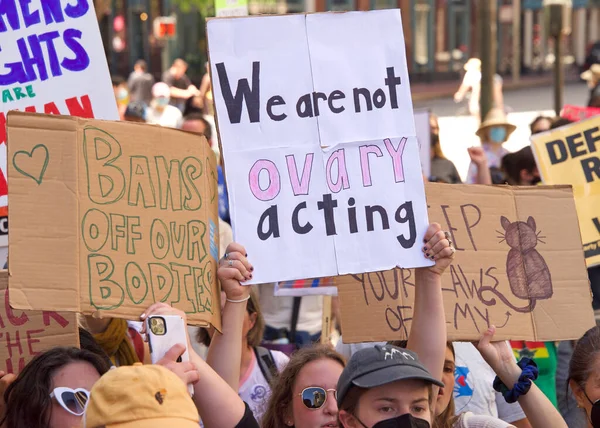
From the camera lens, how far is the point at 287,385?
419 cm

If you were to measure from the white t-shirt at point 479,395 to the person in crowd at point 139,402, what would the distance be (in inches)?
87.0

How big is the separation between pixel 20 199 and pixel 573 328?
2.12 m

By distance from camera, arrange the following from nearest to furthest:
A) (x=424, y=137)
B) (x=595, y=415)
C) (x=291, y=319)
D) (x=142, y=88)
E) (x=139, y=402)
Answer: (x=139, y=402) → (x=595, y=415) → (x=291, y=319) → (x=424, y=137) → (x=142, y=88)

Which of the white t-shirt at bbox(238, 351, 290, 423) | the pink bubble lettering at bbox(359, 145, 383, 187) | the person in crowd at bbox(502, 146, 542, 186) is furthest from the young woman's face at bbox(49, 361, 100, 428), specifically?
the person in crowd at bbox(502, 146, 542, 186)

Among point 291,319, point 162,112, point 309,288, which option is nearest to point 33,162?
point 309,288

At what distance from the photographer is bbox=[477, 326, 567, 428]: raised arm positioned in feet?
12.9

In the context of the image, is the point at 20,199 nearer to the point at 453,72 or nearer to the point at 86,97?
the point at 86,97

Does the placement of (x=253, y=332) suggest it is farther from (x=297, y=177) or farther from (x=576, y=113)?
(x=576, y=113)

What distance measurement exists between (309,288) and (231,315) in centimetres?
201

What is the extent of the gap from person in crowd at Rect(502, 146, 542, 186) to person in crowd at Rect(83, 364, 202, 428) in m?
4.93

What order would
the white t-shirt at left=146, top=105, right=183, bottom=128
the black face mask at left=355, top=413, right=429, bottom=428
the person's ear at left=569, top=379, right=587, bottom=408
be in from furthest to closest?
the white t-shirt at left=146, top=105, right=183, bottom=128, the person's ear at left=569, top=379, right=587, bottom=408, the black face mask at left=355, top=413, right=429, bottom=428

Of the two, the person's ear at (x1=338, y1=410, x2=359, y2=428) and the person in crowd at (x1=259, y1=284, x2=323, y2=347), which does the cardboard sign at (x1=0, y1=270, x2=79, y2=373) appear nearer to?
the person's ear at (x1=338, y1=410, x2=359, y2=428)

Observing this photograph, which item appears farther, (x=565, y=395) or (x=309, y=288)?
(x=309, y=288)

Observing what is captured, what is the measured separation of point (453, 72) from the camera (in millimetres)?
39125
